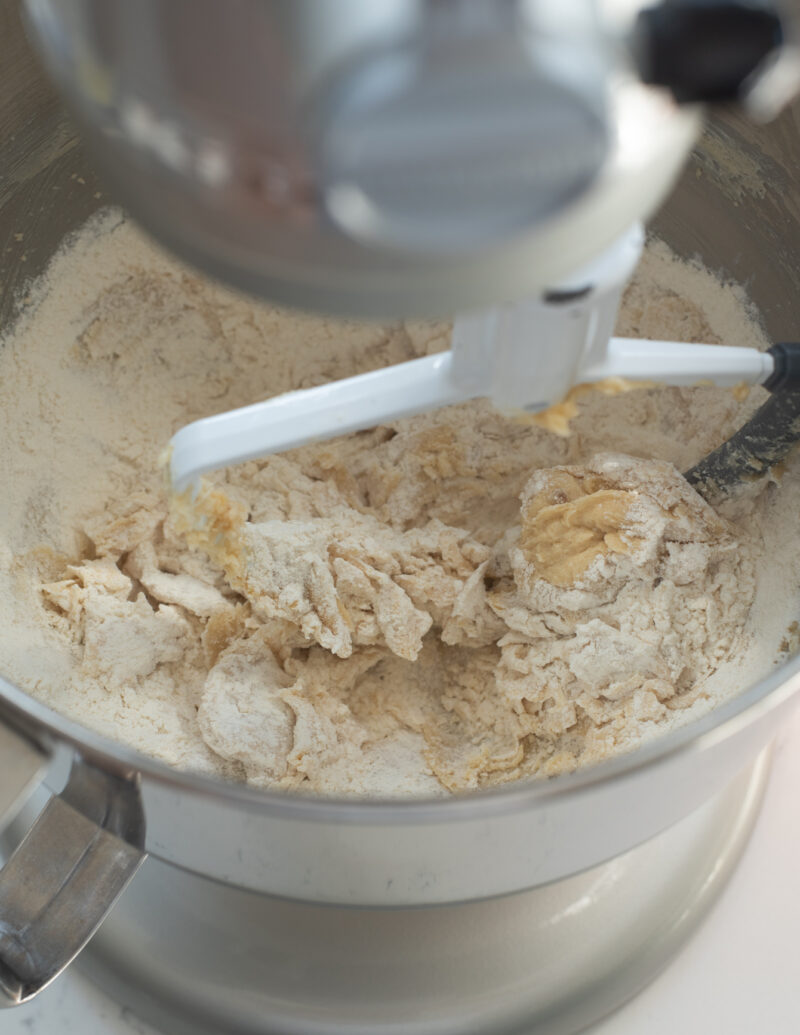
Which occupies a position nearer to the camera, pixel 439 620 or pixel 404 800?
pixel 404 800

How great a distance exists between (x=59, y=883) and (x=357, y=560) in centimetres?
34

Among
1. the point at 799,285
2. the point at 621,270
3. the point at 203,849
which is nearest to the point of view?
the point at 621,270

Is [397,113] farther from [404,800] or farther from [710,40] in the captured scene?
[404,800]

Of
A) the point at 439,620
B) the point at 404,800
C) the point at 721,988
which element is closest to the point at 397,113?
the point at 404,800

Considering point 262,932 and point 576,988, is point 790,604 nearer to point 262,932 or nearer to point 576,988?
point 576,988

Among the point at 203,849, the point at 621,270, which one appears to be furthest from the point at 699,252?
the point at 203,849

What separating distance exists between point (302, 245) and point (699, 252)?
70 cm

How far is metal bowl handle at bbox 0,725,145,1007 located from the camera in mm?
584

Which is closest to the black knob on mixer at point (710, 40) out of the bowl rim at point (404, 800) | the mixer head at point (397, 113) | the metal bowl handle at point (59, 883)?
the mixer head at point (397, 113)

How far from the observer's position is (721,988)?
2.65ft

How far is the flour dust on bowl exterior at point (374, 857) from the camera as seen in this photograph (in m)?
0.53

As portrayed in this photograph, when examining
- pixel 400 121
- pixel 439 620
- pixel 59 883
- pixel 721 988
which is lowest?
pixel 721 988

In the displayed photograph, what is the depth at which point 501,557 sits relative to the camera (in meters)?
0.88

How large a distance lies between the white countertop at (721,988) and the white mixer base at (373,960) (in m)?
0.02
